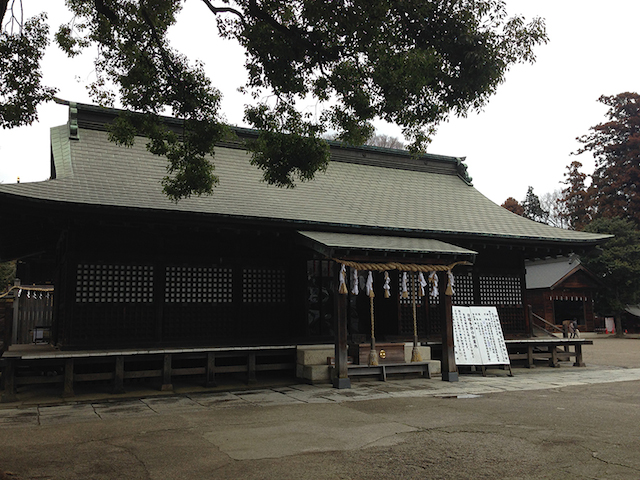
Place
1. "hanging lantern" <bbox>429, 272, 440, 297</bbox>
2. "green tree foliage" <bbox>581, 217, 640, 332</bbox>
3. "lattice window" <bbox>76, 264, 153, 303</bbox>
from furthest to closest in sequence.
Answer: "green tree foliage" <bbox>581, 217, 640, 332</bbox> → "hanging lantern" <bbox>429, 272, 440, 297</bbox> → "lattice window" <bbox>76, 264, 153, 303</bbox>

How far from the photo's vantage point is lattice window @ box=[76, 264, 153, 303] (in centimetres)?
1002

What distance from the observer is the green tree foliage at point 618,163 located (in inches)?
1457

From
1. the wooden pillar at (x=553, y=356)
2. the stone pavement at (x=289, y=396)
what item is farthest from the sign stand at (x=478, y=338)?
the wooden pillar at (x=553, y=356)

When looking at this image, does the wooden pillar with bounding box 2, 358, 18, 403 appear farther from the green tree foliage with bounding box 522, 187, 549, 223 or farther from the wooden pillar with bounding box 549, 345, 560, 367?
the green tree foliage with bounding box 522, 187, 549, 223

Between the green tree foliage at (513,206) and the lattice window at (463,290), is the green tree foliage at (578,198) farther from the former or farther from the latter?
the lattice window at (463,290)

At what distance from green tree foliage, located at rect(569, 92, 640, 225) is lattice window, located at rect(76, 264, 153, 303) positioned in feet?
120

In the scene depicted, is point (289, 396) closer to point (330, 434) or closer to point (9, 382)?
point (330, 434)

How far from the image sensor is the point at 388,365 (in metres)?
10.8

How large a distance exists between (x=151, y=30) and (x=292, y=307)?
6.60m

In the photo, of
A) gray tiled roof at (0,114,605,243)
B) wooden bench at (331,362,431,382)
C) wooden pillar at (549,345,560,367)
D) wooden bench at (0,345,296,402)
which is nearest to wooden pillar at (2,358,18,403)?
wooden bench at (0,345,296,402)

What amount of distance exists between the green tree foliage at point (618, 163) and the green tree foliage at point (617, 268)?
840cm

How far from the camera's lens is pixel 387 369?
10.8 m

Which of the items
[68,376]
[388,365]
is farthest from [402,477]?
[68,376]

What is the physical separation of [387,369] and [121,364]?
18.0ft
